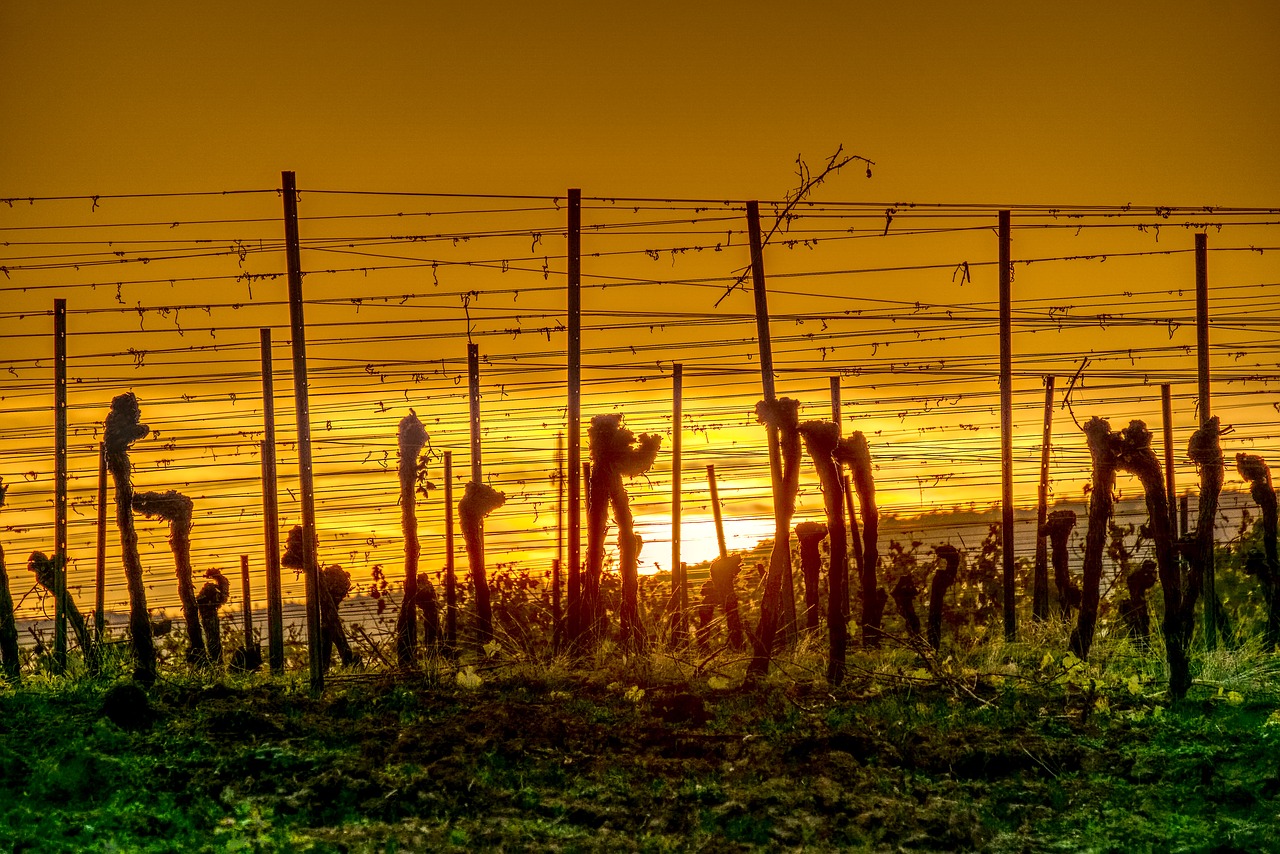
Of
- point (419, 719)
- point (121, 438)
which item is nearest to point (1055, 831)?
point (419, 719)

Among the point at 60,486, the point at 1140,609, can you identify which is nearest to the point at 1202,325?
the point at 1140,609

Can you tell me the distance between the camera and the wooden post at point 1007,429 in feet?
50.0

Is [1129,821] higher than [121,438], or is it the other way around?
[121,438]

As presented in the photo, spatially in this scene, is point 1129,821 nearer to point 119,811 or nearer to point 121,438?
point 119,811

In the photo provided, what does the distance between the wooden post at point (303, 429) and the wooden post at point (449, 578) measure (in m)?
2.21

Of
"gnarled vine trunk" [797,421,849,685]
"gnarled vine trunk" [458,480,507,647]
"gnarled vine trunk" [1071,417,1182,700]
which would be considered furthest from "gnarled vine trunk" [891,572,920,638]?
"gnarled vine trunk" [458,480,507,647]

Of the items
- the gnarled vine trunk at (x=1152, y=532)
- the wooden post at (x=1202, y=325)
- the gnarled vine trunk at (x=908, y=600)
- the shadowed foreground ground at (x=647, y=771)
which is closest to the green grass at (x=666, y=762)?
the shadowed foreground ground at (x=647, y=771)

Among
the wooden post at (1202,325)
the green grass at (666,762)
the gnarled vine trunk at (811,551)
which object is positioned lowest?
the green grass at (666,762)

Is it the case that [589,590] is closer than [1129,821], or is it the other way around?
[1129,821]

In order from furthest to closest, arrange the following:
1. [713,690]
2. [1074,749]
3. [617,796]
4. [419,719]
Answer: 1. [713,690]
2. [419,719]
3. [1074,749]
4. [617,796]

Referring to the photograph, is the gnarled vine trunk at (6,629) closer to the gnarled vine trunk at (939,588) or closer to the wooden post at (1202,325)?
the gnarled vine trunk at (939,588)

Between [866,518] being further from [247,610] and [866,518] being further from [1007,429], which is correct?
[247,610]

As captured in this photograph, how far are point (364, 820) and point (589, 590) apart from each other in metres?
6.07

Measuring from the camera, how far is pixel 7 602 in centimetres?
1482
